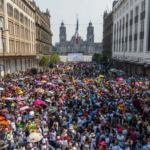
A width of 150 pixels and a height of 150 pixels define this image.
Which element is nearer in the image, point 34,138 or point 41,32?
point 34,138

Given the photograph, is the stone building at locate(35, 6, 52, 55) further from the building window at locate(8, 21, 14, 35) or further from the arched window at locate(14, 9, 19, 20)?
the building window at locate(8, 21, 14, 35)

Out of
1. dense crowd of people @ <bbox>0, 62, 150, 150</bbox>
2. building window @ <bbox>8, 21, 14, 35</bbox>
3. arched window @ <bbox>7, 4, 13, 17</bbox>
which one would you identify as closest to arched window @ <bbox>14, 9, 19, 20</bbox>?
arched window @ <bbox>7, 4, 13, 17</bbox>

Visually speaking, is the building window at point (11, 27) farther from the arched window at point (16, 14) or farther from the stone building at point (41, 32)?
the stone building at point (41, 32)

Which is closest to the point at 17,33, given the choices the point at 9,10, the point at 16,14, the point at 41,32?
the point at 16,14

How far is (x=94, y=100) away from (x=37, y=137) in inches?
325

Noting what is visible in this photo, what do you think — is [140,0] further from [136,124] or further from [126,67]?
[136,124]

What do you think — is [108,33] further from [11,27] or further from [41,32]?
[11,27]

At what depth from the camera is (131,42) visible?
150 ft

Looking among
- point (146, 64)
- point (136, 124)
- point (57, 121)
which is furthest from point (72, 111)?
point (146, 64)

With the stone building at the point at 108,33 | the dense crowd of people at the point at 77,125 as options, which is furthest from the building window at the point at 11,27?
the stone building at the point at 108,33

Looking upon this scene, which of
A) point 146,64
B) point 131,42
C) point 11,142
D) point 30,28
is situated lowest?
point 11,142

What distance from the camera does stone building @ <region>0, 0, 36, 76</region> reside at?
37.9 m

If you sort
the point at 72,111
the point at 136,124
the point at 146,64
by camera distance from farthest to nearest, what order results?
1. the point at 146,64
2. the point at 72,111
3. the point at 136,124

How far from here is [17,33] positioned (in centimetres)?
4606
